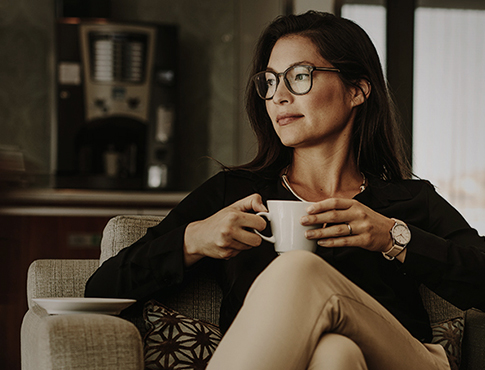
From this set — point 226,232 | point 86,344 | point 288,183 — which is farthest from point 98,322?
point 288,183

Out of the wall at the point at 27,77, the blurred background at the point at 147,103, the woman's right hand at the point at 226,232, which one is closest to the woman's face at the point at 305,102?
the woman's right hand at the point at 226,232

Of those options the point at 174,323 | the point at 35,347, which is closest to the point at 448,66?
the point at 174,323

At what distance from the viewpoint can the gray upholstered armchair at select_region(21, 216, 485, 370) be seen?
35.6 inches

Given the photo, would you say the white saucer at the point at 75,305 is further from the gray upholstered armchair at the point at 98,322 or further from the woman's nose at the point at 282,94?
the woman's nose at the point at 282,94

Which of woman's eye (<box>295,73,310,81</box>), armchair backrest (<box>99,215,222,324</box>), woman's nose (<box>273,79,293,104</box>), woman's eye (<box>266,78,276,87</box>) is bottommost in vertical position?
armchair backrest (<box>99,215,222,324</box>)

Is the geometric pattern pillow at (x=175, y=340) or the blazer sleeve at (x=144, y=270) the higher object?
the blazer sleeve at (x=144, y=270)

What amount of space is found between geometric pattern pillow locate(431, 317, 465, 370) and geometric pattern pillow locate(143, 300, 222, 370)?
1.72ft

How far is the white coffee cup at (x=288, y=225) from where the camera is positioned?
3.38 feet

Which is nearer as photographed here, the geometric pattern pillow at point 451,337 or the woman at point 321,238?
the woman at point 321,238

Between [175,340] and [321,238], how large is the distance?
415 millimetres

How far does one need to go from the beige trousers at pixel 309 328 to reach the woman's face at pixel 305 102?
0.47 meters

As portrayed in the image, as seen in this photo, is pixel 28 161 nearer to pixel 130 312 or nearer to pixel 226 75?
pixel 226 75

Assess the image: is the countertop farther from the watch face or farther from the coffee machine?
the watch face

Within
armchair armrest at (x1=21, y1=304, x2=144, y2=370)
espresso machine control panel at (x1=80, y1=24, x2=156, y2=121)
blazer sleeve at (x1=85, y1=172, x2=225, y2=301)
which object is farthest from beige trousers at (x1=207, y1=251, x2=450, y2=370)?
espresso machine control panel at (x1=80, y1=24, x2=156, y2=121)
